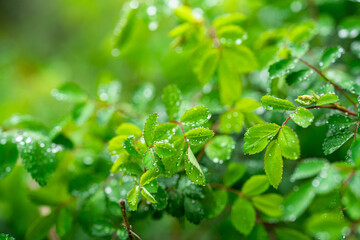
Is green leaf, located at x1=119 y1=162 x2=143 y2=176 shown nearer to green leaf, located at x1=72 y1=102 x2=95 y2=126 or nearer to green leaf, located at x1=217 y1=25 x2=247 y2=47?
green leaf, located at x1=72 y1=102 x2=95 y2=126

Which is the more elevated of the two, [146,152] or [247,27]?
[146,152]

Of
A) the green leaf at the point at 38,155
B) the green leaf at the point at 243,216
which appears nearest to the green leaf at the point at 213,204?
the green leaf at the point at 243,216

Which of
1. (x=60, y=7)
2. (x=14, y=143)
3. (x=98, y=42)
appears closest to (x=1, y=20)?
(x=60, y=7)

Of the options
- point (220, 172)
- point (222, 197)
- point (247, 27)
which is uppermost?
point (247, 27)

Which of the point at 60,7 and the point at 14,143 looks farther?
the point at 60,7

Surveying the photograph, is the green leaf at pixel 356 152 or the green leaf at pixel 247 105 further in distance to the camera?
the green leaf at pixel 247 105

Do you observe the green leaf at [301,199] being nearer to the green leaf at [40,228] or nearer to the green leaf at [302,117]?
the green leaf at [302,117]

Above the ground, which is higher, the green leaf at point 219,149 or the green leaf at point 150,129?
the green leaf at point 150,129

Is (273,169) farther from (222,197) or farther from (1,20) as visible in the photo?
(1,20)
